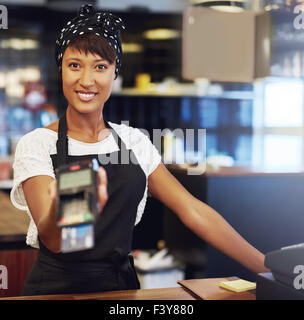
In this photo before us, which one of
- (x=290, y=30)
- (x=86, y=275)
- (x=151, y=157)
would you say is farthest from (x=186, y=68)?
(x=86, y=275)

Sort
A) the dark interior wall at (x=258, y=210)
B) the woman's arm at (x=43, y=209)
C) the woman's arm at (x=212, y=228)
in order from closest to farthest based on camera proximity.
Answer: the woman's arm at (x=43, y=209)
the woman's arm at (x=212, y=228)
the dark interior wall at (x=258, y=210)

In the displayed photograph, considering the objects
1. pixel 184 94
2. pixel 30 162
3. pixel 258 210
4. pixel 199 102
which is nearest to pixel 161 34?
pixel 184 94

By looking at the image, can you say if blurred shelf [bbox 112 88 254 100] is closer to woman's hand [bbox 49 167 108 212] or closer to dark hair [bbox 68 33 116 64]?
dark hair [bbox 68 33 116 64]

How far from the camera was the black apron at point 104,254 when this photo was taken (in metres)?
1.24

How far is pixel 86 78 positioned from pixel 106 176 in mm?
246

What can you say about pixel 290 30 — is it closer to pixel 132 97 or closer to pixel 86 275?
pixel 86 275

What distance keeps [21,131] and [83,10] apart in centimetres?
380

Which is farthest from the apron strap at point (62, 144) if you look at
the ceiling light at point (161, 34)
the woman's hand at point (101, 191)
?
the ceiling light at point (161, 34)

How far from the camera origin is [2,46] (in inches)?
188

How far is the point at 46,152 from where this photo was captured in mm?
1245

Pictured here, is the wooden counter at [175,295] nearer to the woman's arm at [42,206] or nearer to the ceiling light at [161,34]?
the woman's arm at [42,206]

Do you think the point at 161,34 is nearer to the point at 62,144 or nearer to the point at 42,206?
the point at 62,144

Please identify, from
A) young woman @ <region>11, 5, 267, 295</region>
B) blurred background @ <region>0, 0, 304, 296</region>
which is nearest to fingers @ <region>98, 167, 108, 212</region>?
young woman @ <region>11, 5, 267, 295</region>
